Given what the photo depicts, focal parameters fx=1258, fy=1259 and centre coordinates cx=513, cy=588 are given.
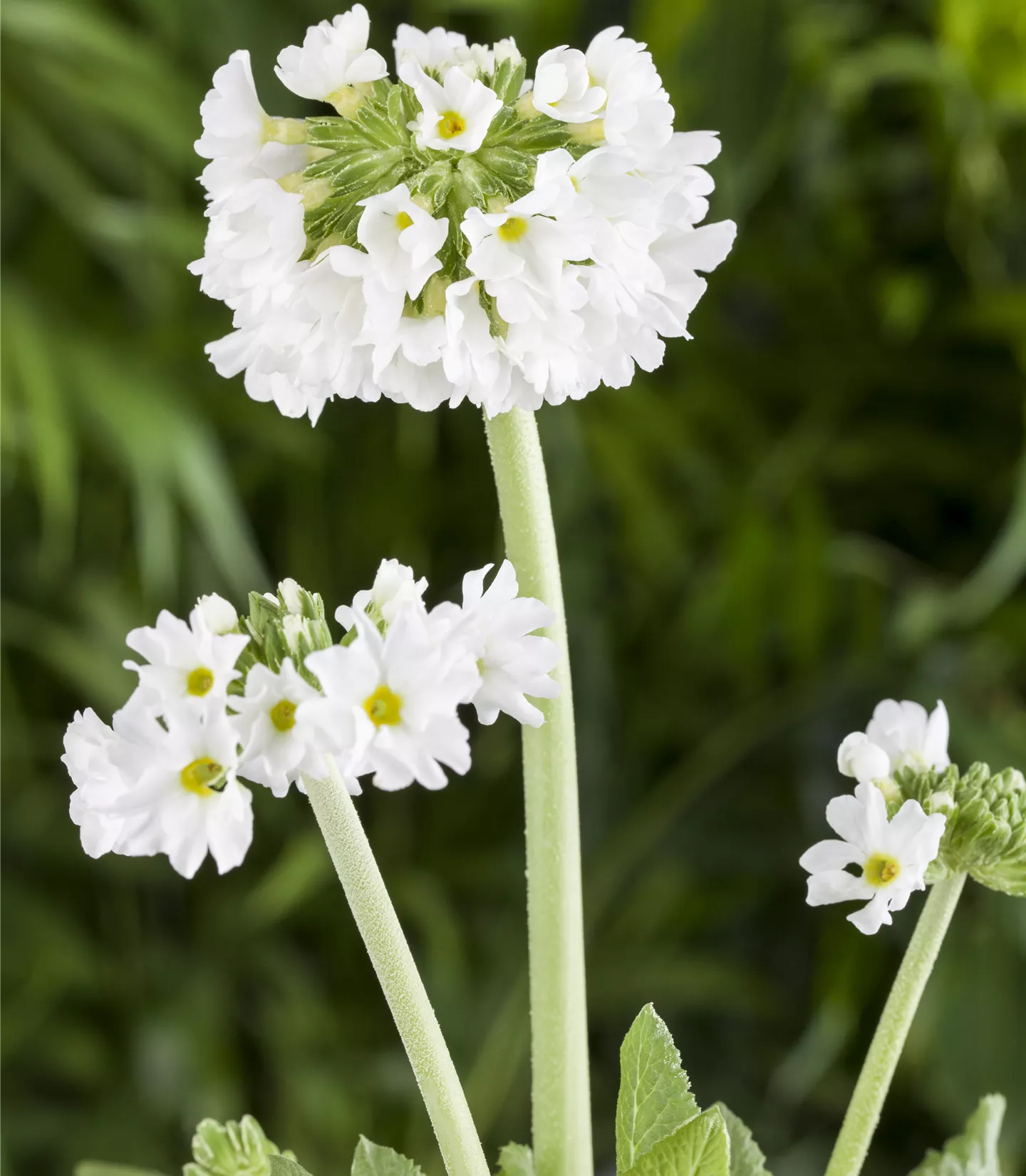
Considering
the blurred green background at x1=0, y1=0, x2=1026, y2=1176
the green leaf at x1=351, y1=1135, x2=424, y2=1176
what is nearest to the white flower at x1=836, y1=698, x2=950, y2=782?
the green leaf at x1=351, y1=1135, x2=424, y2=1176

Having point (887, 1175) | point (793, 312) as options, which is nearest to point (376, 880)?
point (793, 312)

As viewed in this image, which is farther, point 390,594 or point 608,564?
point 608,564

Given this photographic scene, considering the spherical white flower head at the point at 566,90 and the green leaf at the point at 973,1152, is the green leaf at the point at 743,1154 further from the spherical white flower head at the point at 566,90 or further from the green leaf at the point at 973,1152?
the spherical white flower head at the point at 566,90

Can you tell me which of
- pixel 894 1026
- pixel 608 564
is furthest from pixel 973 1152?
pixel 608 564

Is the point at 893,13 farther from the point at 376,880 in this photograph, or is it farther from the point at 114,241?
the point at 376,880

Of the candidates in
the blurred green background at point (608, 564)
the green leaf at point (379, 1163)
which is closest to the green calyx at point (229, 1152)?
the green leaf at point (379, 1163)

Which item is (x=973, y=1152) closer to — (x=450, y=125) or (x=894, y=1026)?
(x=894, y=1026)

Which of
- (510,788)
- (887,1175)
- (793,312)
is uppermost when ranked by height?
(793,312)
